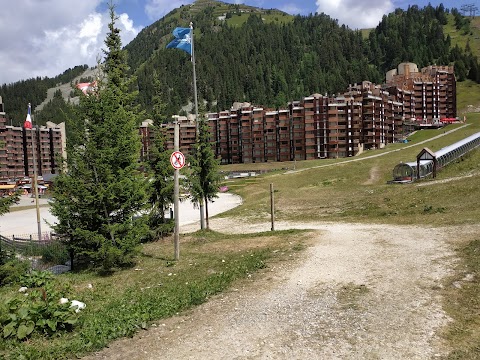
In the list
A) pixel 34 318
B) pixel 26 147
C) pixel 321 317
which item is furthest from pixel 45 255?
pixel 26 147

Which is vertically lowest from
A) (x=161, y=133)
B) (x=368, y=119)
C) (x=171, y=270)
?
(x=171, y=270)

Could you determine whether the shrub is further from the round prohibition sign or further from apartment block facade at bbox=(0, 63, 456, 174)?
apartment block facade at bbox=(0, 63, 456, 174)

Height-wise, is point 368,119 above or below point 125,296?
above

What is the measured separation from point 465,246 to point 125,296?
41.6 feet

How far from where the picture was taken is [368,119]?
123625 millimetres

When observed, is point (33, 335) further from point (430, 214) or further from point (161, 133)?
point (430, 214)

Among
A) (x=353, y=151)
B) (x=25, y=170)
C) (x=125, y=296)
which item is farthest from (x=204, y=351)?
(x=25, y=170)

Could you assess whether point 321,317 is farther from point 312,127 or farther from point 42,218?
point 312,127

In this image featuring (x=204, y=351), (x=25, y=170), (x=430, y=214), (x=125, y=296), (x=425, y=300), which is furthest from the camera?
(x=25, y=170)

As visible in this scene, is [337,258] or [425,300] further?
[337,258]

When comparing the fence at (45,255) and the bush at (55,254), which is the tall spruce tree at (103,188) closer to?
the fence at (45,255)

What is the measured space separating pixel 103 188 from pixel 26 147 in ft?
519

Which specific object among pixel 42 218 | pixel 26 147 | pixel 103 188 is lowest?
pixel 42 218

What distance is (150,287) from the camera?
42.6ft
